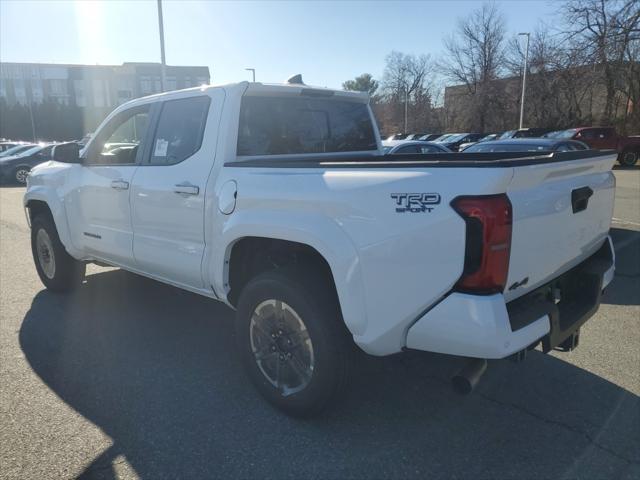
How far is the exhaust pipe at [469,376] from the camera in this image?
246 centimetres

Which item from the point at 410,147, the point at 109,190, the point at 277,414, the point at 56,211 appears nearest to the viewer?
the point at 277,414

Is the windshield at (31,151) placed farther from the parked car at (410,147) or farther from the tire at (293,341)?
the tire at (293,341)

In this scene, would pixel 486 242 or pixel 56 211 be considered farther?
pixel 56 211

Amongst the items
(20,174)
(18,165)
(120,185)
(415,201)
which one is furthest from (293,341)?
(18,165)

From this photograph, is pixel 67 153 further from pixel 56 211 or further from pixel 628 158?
pixel 628 158

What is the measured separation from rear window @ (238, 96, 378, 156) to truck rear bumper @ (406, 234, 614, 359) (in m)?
1.89

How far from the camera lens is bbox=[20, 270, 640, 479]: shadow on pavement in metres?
2.70

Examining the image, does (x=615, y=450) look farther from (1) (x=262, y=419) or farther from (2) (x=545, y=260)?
(1) (x=262, y=419)

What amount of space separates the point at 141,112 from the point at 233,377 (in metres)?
2.36

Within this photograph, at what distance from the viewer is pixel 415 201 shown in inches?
92.4

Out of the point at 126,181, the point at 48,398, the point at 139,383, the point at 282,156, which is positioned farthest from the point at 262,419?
the point at 126,181

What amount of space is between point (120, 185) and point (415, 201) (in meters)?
2.82

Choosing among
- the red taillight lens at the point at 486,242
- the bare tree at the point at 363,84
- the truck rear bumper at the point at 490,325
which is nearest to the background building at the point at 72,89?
the bare tree at the point at 363,84

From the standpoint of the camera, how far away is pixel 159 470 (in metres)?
2.68
